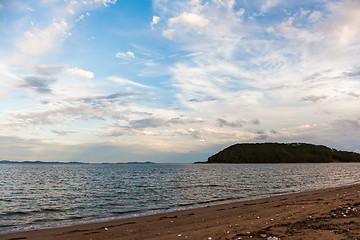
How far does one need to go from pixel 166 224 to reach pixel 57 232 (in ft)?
23.8

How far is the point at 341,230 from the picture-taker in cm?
1110

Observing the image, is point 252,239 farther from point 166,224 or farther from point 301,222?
point 166,224

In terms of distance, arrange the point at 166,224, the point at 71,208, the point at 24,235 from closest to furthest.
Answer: the point at 24,235 < the point at 166,224 < the point at 71,208

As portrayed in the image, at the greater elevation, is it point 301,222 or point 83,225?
point 301,222

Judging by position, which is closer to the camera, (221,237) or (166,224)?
(221,237)

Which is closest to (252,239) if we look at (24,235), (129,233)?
(129,233)

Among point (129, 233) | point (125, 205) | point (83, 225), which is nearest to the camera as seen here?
point (129, 233)

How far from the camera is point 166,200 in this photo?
30.6 m

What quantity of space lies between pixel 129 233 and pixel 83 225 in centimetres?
589

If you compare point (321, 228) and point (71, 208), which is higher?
point (321, 228)

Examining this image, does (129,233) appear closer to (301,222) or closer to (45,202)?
(301,222)

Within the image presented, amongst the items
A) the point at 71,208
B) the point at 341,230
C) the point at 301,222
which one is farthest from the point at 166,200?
the point at 341,230

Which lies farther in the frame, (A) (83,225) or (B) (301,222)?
(A) (83,225)

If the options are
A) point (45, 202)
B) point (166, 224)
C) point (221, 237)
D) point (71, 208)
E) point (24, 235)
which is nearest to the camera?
point (221, 237)
